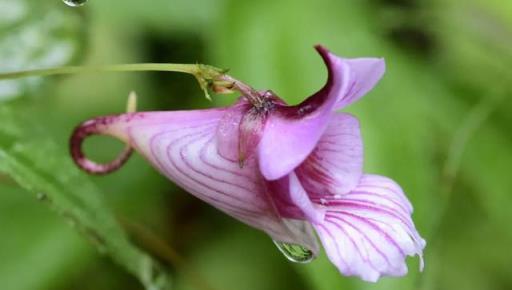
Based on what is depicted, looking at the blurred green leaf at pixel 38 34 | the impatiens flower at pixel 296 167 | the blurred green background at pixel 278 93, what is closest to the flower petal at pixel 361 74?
the impatiens flower at pixel 296 167

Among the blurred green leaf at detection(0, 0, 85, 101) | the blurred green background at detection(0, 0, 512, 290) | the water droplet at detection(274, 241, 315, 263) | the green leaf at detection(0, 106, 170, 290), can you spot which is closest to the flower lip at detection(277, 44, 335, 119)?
the water droplet at detection(274, 241, 315, 263)

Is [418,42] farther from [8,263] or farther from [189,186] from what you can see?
[189,186]

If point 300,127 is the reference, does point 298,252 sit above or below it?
below

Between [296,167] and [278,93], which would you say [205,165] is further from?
[278,93]

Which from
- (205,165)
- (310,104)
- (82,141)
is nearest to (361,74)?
(310,104)

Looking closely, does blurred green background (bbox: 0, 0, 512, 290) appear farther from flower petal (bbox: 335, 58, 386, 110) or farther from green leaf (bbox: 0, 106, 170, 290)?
flower petal (bbox: 335, 58, 386, 110)

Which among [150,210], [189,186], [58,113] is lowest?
[150,210]

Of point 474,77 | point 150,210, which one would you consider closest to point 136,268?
point 150,210
